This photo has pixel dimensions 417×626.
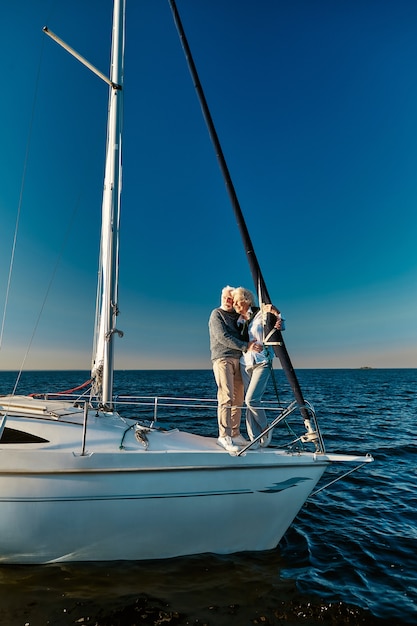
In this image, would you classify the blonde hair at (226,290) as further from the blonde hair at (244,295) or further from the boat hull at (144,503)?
the boat hull at (144,503)

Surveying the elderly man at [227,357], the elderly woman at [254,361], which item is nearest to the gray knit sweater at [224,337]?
the elderly man at [227,357]

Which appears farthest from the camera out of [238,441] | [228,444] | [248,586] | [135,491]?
[238,441]

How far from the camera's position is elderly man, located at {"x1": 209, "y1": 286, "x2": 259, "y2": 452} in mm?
5375

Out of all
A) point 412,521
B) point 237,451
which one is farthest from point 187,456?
point 412,521

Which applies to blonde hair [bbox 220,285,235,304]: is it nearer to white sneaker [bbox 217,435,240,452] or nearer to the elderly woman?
the elderly woman

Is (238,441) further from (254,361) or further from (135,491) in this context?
(135,491)

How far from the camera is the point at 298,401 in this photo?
5.07m

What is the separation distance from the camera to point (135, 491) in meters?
4.53

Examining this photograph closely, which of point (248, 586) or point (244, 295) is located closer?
point (248, 586)

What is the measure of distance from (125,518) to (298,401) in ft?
8.51

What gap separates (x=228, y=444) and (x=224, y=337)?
144 centimetres

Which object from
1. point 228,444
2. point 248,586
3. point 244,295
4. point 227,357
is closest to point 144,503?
point 228,444

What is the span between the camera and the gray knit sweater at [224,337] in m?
5.38

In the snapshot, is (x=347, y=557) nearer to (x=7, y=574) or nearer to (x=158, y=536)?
(x=158, y=536)
